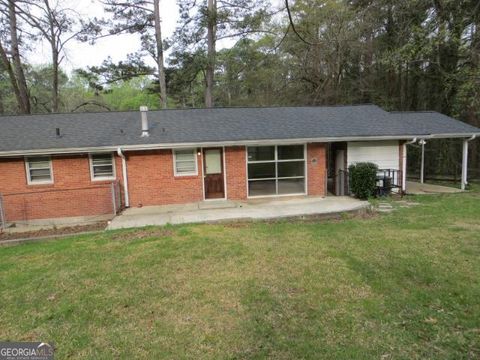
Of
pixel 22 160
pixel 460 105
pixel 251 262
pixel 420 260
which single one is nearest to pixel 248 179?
pixel 251 262

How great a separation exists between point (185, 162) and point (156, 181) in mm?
1224

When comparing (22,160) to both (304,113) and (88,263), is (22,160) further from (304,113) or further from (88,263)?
(304,113)

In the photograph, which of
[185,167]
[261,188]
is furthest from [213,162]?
[261,188]

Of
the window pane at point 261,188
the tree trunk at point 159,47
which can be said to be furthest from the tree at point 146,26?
the window pane at point 261,188

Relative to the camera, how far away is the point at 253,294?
4.27 meters

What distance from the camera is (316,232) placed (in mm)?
7188

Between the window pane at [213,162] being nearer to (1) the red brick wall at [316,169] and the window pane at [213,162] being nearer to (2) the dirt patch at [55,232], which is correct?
(1) the red brick wall at [316,169]

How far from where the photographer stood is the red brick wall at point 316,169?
11703mm

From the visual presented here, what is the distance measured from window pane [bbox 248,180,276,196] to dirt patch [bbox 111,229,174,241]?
4560 millimetres

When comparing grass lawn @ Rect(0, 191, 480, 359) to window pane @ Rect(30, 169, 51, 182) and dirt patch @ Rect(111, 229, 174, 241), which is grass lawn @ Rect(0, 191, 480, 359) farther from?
window pane @ Rect(30, 169, 51, 182)

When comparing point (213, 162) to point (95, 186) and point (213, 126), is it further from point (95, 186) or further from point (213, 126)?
point (95, 186)

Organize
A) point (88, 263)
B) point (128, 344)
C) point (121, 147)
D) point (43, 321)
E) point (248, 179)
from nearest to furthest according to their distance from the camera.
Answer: point (128, 344) → point (43, 321) → point (88, 263) → point (121, 147) → point (248, 179)

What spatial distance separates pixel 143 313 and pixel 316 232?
4505mm

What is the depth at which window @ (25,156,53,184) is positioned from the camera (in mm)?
10523
